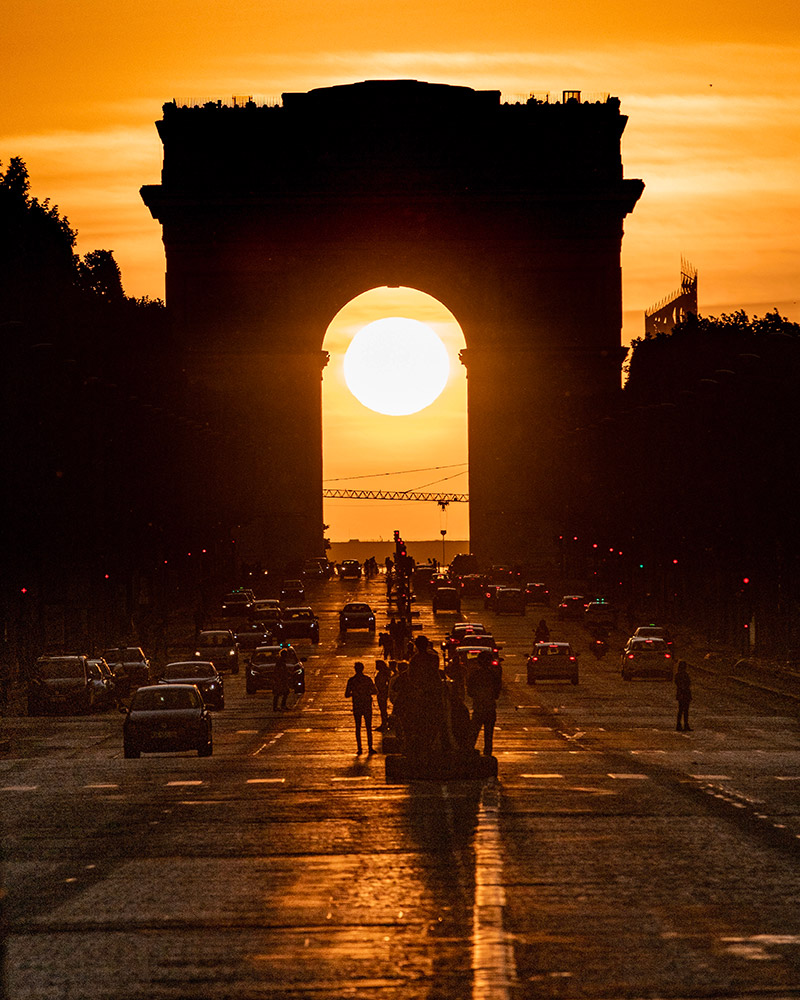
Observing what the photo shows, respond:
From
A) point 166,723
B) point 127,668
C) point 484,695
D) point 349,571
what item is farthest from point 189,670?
point 349,571

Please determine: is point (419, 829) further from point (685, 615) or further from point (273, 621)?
point (685, 615)

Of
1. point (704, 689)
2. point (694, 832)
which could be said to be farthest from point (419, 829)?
point (704, 689)

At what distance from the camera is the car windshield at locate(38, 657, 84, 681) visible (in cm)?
5334

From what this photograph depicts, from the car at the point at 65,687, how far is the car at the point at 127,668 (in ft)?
13.4

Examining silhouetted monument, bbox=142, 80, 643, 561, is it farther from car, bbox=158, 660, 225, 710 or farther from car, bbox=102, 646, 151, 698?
car, bbox=158, 660, 225, 710

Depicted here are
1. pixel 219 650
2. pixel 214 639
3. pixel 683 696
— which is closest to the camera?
pixel 683 696

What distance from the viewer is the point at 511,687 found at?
204 feet

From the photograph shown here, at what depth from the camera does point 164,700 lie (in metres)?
37.5

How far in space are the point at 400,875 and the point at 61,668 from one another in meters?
35.5

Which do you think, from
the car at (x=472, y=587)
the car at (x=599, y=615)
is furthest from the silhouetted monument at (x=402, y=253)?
the car at (x=599, y=615)

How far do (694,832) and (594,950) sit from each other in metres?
7.87

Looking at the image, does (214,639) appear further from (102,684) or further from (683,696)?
(683,696)

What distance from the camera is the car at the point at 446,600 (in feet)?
359

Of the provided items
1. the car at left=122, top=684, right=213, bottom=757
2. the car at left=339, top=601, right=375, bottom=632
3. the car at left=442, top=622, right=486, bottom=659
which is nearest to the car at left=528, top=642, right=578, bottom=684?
the car at left=442, top=622, right=486, bottom=659
